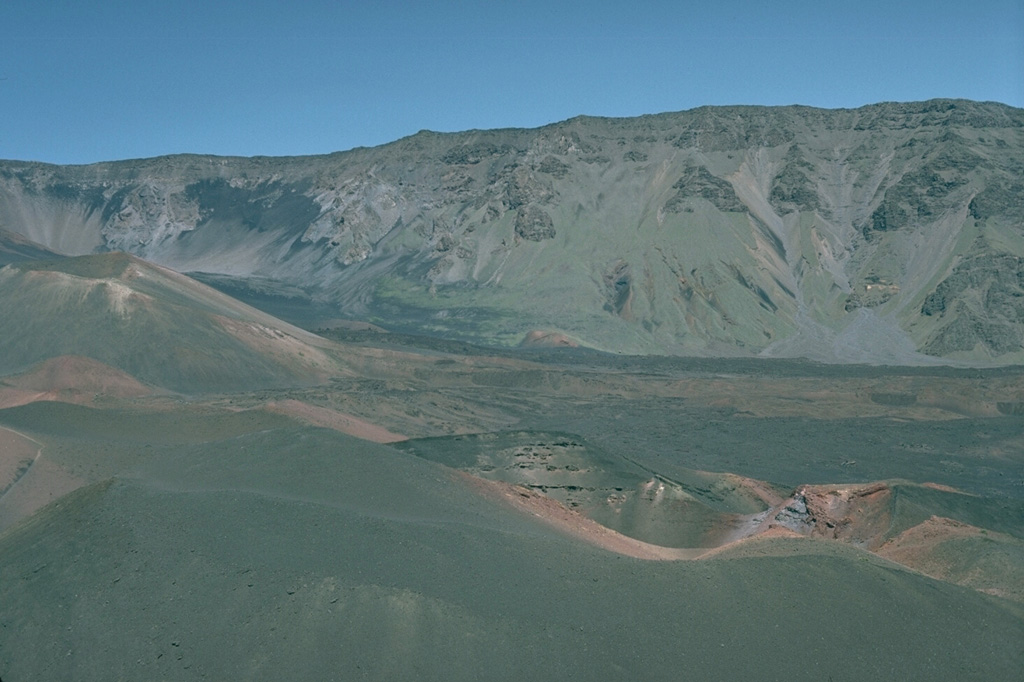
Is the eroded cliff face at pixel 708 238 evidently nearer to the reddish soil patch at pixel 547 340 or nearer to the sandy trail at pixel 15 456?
the reddish soil patch at pixel 547 340

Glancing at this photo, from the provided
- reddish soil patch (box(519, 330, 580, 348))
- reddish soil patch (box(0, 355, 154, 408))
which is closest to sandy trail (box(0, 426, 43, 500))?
reddish soil patch (box(0, 355, 154, 408))

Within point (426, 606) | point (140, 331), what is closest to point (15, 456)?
point (426, 606)

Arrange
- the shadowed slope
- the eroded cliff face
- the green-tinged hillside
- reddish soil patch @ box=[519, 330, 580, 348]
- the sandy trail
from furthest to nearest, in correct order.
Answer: the eroded cliff face, reddish soil patch @ box=[519, 330, 580, 348], the shadowed slope, the sandy trail, the green-tinged hillside

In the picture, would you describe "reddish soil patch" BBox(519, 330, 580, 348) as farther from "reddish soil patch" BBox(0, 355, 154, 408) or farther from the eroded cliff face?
"reddish soil patch" BBox(0, 355, 154, 408)

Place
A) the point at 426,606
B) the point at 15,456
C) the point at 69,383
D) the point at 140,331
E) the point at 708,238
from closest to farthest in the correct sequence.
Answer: the point at 426,606, the point at 15,456, the point at 69,383, the point at 140,331, the point at 708,238

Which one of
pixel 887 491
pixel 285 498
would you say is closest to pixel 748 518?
pixel 887 491

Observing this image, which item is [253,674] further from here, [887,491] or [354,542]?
Answer: [887,491]

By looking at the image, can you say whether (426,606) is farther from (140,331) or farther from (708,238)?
(708,238)

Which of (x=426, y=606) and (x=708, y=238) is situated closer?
(x=426, y=606)

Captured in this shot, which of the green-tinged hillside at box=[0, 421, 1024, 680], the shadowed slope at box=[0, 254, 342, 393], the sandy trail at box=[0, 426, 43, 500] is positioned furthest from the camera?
the shadowed slope at box=[0, 254, 342, 393]
